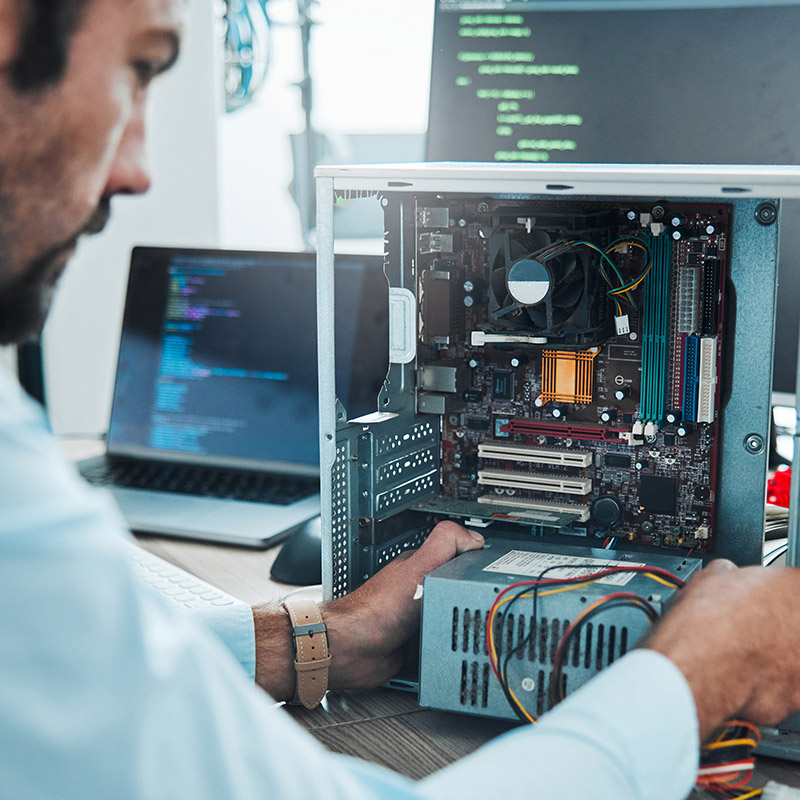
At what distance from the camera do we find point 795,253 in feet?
4.39

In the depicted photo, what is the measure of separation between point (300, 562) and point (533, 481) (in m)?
0.34

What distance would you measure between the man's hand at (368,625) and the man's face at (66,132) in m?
0.53

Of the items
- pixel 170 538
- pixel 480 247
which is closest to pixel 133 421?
pixel 170 538

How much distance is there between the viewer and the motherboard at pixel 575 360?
1.12 m

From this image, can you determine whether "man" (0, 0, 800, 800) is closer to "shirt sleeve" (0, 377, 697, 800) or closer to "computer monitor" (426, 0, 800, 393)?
"shirt sleeve" (0, 377, 697, 800)

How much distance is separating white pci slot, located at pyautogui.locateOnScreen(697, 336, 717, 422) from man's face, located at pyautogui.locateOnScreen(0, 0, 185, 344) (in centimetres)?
71

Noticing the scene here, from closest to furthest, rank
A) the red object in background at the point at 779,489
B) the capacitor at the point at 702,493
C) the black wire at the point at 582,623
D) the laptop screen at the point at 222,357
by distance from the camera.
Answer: the black wire at the point at 582,623 < the capacitor at the point at 702,493 < the red object in background at the point at 779,489 < the laptop screen at the point at 222,357

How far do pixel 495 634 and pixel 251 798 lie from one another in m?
0.47

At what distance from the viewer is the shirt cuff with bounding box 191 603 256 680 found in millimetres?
1049

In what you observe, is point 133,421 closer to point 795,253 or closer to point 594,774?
point 795,253

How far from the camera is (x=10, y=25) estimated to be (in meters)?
0.53

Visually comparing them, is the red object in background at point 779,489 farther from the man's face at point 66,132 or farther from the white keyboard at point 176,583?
the man's face at point 66,132

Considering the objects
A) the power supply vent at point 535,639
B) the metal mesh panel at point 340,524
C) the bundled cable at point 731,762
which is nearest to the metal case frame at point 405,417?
the metal mesh panel at point 340,524

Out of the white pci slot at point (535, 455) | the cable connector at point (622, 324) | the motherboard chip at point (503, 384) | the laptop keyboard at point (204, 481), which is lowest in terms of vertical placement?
the laptop keyboard at point (204, 481)
